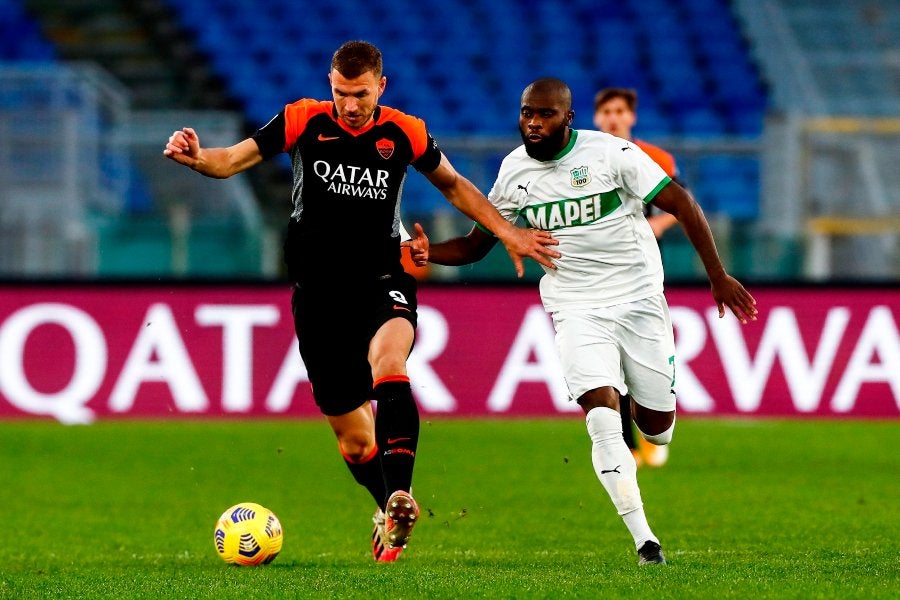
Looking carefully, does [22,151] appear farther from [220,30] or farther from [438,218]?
[220,30]

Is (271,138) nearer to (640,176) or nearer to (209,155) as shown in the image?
(209,155)

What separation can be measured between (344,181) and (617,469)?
1716 millimetres

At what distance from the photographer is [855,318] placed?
1438 centimetres

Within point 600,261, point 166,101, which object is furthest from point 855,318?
point 166,101

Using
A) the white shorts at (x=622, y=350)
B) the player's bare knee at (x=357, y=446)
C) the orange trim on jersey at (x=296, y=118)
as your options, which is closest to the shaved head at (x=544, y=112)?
the white shorts at (x=622, y=350)

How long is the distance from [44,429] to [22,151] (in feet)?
8.46

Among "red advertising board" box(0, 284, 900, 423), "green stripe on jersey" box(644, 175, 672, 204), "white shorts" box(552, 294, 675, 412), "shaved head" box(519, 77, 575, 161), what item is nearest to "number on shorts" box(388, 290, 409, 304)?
Result: "white shorts" box(552, 294, 675, 412)

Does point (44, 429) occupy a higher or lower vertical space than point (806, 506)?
lower

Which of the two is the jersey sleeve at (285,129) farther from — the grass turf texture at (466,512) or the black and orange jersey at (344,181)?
the grass turf texture at (466,512)

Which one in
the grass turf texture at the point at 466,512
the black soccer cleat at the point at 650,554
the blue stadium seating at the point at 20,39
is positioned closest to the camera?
the grass turf texture at the point at 466,512

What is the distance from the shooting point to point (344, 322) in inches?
287

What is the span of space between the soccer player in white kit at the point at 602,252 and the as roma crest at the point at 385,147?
430 mm

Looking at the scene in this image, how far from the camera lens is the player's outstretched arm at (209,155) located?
6.60 meters

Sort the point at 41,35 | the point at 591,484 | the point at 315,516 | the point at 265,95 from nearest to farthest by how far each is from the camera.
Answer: the point at 315,516
the point at 591,484
the point at 265,95
the point at 41,35
